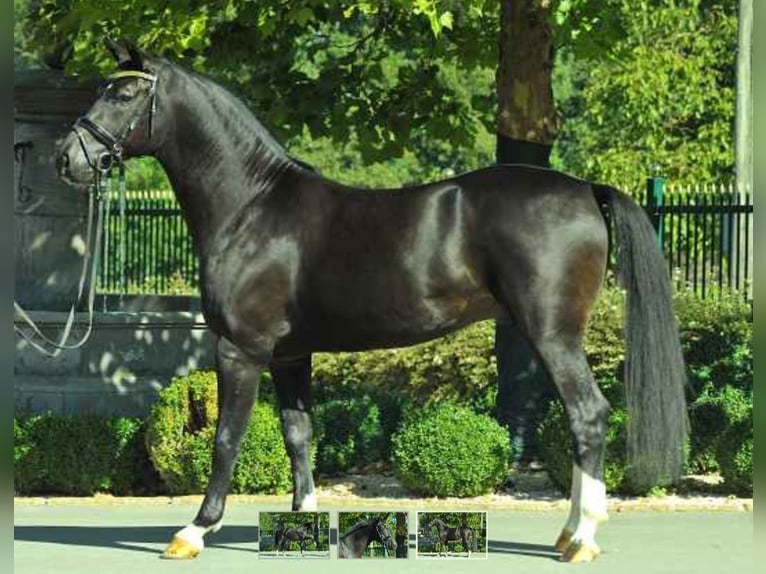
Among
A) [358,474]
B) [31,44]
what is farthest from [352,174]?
→ [358,474]

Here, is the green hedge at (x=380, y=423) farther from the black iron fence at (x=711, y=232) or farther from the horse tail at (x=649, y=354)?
the horse tail at (x=649, y=354)

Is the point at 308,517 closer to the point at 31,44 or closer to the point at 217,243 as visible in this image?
the point at 217,243

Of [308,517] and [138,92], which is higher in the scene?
[138,92]

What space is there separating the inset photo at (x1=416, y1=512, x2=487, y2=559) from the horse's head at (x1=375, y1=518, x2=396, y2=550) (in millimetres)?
141

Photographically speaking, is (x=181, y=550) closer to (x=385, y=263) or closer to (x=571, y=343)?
(x=385, y=263)

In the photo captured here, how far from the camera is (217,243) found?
318 inches

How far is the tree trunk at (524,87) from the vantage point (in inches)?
448

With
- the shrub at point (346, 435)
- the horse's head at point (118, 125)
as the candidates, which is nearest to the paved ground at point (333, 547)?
the shrub at point (346, 435)

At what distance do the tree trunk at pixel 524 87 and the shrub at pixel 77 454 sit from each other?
12.0 feet

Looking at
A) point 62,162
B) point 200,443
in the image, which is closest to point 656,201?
point 200,443

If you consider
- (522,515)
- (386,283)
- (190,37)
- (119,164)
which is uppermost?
(190,37)

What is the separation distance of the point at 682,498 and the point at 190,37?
188 inches

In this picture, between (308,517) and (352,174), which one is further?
(352,174)

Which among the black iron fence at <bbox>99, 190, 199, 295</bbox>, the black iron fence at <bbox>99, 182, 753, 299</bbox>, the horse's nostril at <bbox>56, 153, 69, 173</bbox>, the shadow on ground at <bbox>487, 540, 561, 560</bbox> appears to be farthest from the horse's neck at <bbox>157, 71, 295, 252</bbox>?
the black iron fence at <bbox>99, 190, 199, 295</bbox>
